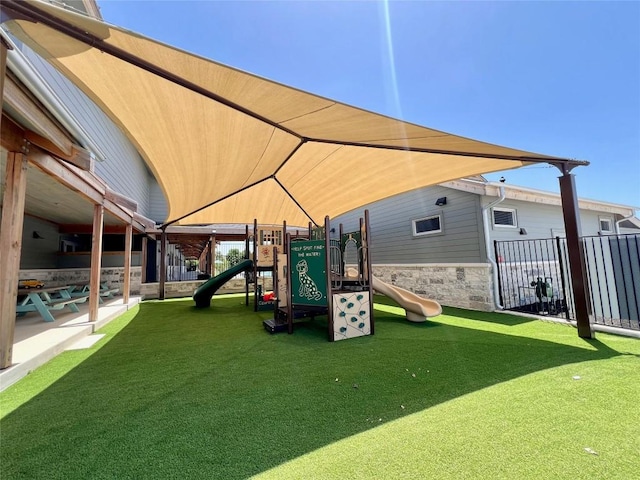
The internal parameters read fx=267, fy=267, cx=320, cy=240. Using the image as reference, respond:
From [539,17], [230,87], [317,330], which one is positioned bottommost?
[317,330]

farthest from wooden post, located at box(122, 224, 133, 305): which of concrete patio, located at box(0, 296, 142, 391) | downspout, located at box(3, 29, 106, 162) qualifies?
downspout, located at box(3, 29, 106, 162)

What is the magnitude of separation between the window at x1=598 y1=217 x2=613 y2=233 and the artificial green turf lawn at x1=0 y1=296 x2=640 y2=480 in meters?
9.47

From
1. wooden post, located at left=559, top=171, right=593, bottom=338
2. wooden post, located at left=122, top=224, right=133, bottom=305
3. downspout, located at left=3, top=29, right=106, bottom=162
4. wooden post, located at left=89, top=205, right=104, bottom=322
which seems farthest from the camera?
wooden post, located at left=122, top=224, right=133, bottom=305

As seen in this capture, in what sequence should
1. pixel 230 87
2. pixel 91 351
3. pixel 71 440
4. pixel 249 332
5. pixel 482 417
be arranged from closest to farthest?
pixel 71 440 < pixel 482 417 < pixel 230 87 < pixel 91 351 < pixel 249 332

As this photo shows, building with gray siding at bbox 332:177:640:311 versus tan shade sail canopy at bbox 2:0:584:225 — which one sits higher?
tan shade sail canopy at bbox 2:0:584:225

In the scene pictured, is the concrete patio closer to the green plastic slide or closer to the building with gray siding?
the green plastic slide

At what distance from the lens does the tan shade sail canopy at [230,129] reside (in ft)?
6.41

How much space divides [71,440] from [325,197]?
586 cm

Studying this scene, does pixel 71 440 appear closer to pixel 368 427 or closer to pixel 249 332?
pixel 368 427

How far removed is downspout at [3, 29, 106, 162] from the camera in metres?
2.10

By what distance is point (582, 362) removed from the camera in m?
3.02

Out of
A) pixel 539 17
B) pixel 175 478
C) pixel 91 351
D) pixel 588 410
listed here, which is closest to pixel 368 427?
pixel 175 478

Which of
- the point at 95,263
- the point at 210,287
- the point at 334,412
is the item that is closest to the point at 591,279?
the point at 334,412

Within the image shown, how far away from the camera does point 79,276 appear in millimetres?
9062
